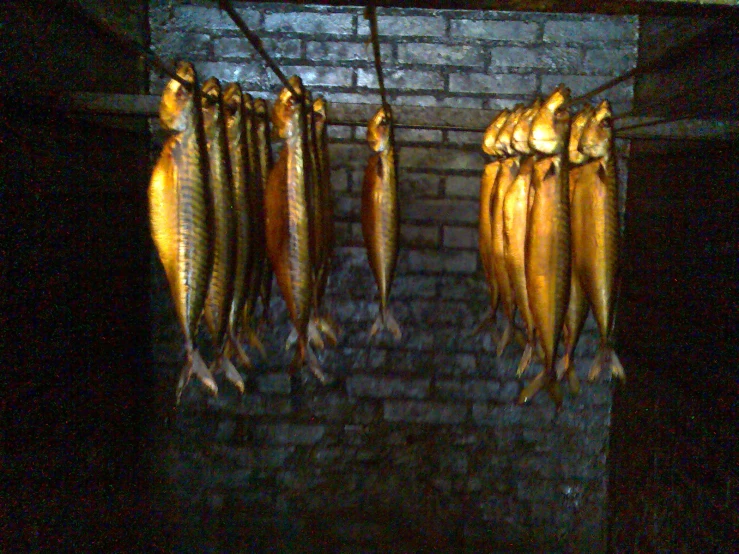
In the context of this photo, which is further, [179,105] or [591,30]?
[591,30]

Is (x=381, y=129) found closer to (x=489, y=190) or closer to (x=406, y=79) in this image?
(x=489, y=190)

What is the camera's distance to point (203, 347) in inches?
98.0

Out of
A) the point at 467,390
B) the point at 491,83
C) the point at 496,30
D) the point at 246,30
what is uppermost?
the point at 496,30

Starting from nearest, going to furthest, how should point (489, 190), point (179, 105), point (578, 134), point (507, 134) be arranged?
1. point (179, 105)
2. point (578, 134)
3. point (507, 134)
4. point (489, 190)

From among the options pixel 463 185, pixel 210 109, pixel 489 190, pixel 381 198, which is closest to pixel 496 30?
pixel 463 185

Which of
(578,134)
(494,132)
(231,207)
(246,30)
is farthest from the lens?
(494,132)

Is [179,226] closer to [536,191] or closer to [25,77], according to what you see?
[536,191]

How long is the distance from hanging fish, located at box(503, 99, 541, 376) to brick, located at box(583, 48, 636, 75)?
1.15m

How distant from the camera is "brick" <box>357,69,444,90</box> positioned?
93.4 inches

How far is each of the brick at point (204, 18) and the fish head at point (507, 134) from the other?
56.3 inches

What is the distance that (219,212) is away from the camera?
1232mm

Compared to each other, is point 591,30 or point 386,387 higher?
point 591,30

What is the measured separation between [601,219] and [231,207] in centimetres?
95

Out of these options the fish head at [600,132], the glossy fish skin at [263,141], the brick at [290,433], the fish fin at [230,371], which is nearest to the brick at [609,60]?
the fish head at [600,132]
